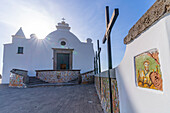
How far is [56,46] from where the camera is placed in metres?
13.0

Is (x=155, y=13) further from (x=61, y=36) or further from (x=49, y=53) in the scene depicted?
(x=61, y=36)

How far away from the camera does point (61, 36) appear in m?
13.5

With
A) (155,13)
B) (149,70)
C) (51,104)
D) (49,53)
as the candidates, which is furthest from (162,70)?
(49,53)

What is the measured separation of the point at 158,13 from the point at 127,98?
82cm

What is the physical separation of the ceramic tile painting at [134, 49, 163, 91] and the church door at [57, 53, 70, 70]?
479 inches

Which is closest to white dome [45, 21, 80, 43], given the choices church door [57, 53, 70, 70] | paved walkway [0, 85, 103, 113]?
church door [57, 53, 70, 70]

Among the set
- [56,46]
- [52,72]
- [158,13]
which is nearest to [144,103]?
[158,13]

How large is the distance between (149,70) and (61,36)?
1363 cm

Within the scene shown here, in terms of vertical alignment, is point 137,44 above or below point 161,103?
above

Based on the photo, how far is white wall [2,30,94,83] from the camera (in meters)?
11.6

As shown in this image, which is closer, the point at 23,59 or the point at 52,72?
the point at 52,72

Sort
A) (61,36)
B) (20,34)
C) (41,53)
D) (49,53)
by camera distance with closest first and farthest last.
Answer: (41,53)
(49,53)
(20,34)
(61,36)

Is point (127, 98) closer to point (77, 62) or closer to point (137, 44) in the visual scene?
point (137, 44)

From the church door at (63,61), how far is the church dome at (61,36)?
1735 mm
